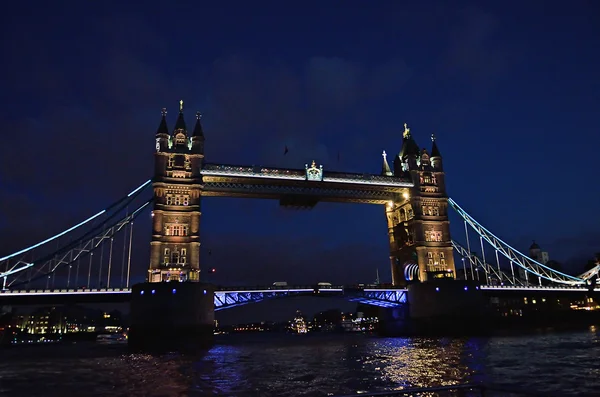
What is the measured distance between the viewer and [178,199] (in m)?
63.5

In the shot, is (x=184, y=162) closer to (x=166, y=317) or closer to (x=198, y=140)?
(x=198, y=140)

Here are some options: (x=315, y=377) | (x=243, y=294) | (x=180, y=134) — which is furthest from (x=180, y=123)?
(x=315, y=377)

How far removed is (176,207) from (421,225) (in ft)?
123

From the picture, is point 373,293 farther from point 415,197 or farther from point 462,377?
point 462,377

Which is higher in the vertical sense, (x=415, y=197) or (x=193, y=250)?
(x=415, y=197)

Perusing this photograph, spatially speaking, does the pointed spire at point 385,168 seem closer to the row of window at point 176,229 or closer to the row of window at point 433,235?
the row of window at point 433,235

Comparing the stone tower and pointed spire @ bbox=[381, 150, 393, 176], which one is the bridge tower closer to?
pointed spire @ bbox=[381, 150, 393, 176]

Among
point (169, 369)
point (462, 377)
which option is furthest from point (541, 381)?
point (169, 369)

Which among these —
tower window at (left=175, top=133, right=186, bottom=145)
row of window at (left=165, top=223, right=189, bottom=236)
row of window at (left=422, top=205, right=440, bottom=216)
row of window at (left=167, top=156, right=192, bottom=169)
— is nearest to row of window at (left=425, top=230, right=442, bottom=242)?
row of window at (left=422, top=205, right=440, bottom=216)

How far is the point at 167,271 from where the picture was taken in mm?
59969

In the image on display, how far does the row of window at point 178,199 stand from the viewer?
Answer: 63184 mm

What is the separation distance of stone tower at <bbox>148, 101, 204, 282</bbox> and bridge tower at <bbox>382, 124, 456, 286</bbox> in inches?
1333

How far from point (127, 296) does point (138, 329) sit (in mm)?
10575

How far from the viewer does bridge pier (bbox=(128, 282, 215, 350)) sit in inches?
2051
